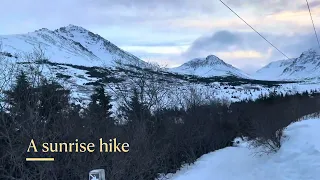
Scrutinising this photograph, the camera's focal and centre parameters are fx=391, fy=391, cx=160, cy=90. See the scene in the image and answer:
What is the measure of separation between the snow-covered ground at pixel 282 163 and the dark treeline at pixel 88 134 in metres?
1.66

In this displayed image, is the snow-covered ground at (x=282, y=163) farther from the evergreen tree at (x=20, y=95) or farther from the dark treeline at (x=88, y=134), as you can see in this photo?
the evergreen tree at (x=20, y=95)

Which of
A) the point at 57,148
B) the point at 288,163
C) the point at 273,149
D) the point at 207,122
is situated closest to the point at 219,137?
the point at 207,122

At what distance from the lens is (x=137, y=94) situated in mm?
42062

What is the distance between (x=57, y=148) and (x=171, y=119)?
23.7 m

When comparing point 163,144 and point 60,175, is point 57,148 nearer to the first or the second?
point 60,175

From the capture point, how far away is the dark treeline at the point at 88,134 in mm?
17688

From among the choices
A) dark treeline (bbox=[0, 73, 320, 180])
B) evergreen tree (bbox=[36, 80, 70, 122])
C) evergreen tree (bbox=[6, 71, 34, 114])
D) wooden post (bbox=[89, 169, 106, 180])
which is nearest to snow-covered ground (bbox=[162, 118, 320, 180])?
dark treeline (bbox=[0, 73, 320, 180])

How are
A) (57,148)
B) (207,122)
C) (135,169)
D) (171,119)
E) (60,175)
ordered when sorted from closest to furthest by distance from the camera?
(57,148) → (60,175) → (135,169) → (171,119) → (207,122)

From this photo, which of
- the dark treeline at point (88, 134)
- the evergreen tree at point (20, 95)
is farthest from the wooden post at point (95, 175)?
the evergreen tree at point (20, 95)

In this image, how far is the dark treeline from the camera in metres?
17.7

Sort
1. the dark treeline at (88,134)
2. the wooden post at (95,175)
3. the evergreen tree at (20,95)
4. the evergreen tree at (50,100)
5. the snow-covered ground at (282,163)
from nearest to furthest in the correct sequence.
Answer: the wooden post at (95,175)
the dark treeline at (88,134)
the evergreen tree at (20,95)
the snow-covered ground at (282,163)
the evergreen tree at (50,100)

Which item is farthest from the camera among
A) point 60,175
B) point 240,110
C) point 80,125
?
point 240,110

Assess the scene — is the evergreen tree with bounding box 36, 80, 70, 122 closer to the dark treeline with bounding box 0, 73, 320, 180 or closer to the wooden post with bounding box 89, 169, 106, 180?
the dark treeline with bounding box 0, 73, 320, 180

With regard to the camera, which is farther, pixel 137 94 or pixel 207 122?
pixel 207 122
